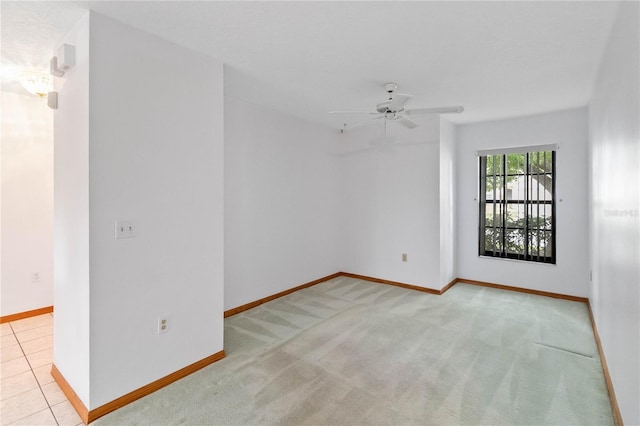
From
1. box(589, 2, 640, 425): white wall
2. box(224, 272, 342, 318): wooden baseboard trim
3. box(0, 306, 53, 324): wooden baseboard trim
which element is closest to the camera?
box(589, 2, 640, 425): white wall

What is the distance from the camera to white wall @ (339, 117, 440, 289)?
455cm

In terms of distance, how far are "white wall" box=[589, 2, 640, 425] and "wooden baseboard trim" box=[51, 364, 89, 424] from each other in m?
3.01

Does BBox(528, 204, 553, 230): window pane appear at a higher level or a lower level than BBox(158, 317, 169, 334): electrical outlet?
higher

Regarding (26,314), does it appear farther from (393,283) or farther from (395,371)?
(393,283)

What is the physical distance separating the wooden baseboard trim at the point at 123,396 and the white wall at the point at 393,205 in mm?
3119

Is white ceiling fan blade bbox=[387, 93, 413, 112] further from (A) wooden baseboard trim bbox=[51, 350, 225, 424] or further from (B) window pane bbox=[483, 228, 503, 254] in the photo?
(B) window pane bbox=[483, 228, 503, 254]

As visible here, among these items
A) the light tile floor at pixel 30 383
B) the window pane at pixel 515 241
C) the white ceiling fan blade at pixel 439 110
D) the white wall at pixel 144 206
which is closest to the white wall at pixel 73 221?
the white wall at pixel 144 206

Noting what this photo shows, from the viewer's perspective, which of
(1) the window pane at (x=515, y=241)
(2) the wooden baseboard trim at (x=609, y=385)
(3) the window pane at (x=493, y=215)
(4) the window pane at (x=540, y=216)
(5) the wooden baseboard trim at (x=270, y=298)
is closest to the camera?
(2) the wooden baseboard trim at (x=609, y=385)

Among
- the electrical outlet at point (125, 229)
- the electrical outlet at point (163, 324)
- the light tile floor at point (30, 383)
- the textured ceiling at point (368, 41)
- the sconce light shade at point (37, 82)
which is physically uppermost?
the textured ceiling at point (368, 41)

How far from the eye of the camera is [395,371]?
2.54 m

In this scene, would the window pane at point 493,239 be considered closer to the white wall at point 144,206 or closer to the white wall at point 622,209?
the white wall at point 622,209

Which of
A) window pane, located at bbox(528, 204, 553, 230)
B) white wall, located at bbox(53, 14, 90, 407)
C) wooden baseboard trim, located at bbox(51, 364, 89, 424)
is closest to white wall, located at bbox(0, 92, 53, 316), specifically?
wooden baseboard trim, located at bbox(51, 364, 89, 424)

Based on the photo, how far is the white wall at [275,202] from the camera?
382cm

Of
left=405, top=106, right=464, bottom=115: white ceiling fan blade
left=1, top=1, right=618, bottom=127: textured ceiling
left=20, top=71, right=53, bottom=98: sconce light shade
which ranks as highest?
left=1, top=1, right=618, bottom=127: textured ceiling
